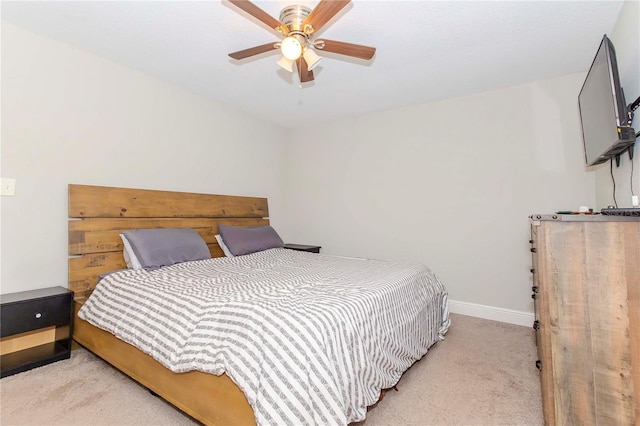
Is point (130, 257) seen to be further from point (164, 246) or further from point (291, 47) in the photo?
point (291, 47)

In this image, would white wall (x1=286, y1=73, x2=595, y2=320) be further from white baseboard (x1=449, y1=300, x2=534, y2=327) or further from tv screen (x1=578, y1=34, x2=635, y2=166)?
tv screen (x1=578, y1=34, x2=635, y2=166)

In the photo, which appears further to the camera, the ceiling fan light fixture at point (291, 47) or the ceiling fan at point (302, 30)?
the ceiling fan light fixture at point (291, 47)

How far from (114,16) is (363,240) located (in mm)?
3224

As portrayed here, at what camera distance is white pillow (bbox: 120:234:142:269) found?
2.45 metres

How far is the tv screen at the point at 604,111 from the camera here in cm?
159

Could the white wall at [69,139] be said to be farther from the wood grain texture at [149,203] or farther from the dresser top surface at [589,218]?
the dresser top surface at [589,218]

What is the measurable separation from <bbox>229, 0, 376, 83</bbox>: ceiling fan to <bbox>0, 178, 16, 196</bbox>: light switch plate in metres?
1.84

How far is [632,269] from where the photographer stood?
4.13 feet

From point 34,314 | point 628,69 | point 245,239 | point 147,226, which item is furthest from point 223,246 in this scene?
point 628,69

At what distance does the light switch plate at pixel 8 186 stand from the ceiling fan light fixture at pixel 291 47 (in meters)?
2.15

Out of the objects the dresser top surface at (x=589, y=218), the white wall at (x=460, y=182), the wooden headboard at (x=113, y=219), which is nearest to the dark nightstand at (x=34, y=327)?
the wooden headboard at (x=113, y=219)

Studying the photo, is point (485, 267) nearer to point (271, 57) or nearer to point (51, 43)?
point (271, 57)

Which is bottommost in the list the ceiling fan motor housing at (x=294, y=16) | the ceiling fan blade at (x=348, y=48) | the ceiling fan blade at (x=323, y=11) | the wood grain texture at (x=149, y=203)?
the wood grain texture at (x=149, y=203)

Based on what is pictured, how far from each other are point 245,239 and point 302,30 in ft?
6.97
